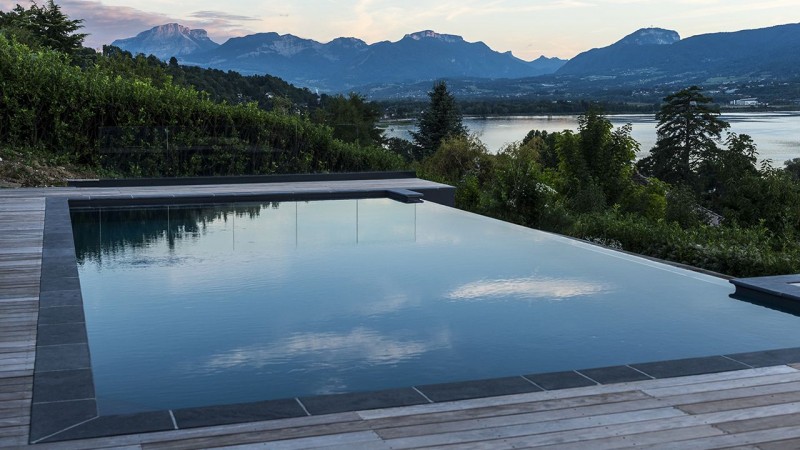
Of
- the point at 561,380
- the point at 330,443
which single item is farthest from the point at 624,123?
the point at 330,443

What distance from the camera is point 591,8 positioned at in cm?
3981

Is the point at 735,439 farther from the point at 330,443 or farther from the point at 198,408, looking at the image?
the point at 198,408

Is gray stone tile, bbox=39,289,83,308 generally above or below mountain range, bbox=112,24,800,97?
below

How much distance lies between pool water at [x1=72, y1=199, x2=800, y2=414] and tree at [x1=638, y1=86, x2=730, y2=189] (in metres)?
49.1

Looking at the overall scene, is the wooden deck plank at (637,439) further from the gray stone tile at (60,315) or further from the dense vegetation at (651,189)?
the dense vegetation at (651,189)

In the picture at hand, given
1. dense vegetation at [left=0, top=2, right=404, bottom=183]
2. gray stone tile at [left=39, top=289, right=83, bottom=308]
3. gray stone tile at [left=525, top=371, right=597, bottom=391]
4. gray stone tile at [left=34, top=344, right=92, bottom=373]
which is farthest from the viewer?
dense vegetation at [left=0, top=2, right=404, bottom=183]

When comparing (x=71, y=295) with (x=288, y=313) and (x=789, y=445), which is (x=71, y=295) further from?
(x=789, y=445)

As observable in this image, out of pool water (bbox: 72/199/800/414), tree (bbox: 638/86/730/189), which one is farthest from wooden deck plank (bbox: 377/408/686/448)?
tree (bbox: 638/86/730/189)

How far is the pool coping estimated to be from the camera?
10.4 feet

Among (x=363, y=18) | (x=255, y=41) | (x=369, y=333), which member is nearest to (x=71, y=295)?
(x=369, y=333)

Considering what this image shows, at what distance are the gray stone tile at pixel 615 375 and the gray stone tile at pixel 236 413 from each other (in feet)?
4.46

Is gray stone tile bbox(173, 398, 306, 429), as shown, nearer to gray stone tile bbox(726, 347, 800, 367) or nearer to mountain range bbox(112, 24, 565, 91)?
gray stone tile bbox(726, 347, 800, 367)

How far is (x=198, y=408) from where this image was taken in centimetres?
337

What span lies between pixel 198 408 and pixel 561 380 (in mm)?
1571
